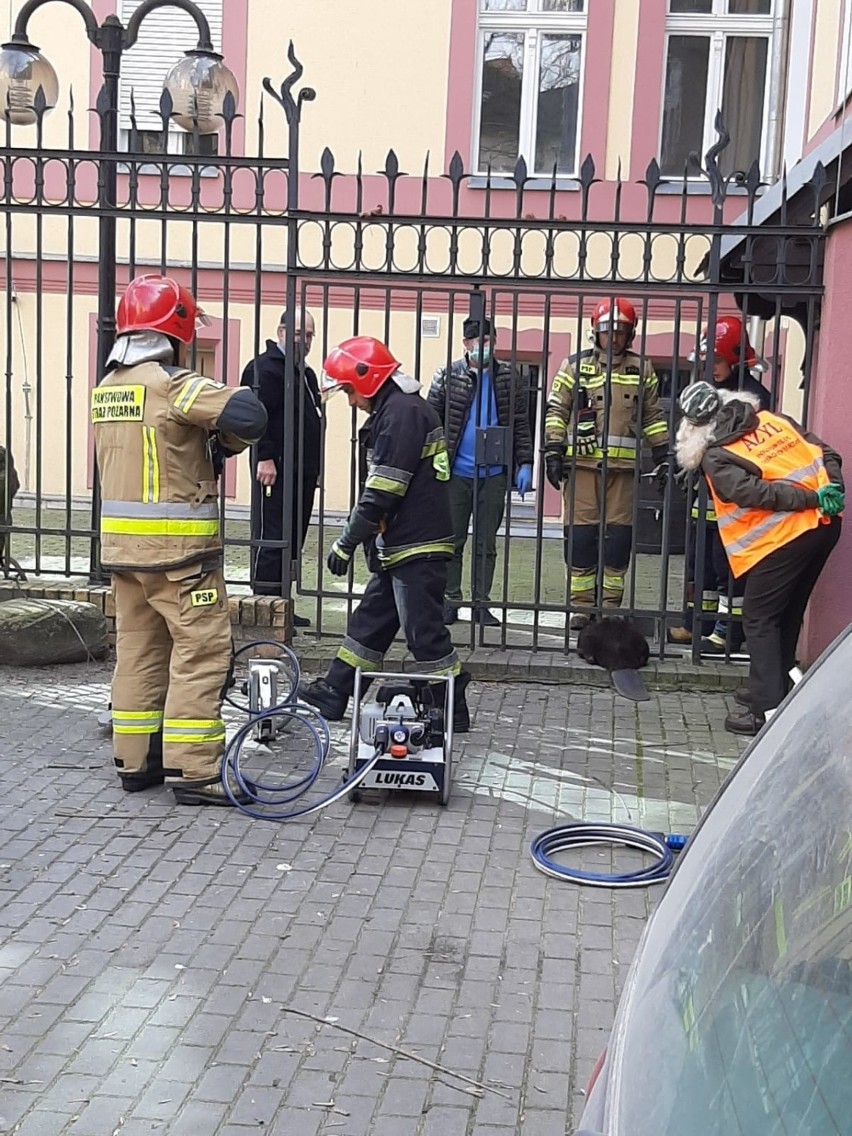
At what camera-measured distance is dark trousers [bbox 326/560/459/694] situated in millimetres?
6281

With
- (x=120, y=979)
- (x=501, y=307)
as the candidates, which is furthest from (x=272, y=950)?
(x=501, y=307)

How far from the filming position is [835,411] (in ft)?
23.9

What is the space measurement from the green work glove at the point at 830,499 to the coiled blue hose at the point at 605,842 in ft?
5.70

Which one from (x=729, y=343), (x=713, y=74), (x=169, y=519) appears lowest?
(x=169, y=519)

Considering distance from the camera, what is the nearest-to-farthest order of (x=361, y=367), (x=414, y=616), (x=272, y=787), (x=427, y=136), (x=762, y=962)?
1. (x=762, y=962)
2. (x=272, y=787)
3. (x=361, y=367)
4. (x=414, y=616)
5. (x=427, y=136)

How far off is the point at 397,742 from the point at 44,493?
9573 mm

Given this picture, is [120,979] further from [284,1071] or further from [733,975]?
[733,975]

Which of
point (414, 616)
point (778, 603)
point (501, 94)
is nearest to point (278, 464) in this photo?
point (414, 616)

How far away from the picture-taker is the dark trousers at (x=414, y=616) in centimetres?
628

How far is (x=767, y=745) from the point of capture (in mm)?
1871

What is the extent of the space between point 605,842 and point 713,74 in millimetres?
10974

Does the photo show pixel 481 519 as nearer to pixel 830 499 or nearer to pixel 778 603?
pixel 778 603

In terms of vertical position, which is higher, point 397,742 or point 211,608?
point 211,608

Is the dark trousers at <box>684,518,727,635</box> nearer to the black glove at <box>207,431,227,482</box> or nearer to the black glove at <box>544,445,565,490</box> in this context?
the black glove at <box>544,445,565,490</box>
